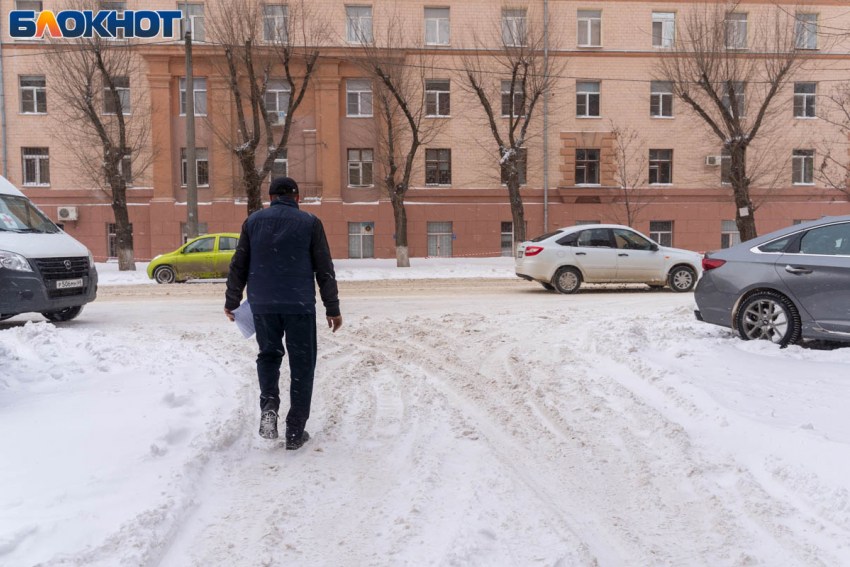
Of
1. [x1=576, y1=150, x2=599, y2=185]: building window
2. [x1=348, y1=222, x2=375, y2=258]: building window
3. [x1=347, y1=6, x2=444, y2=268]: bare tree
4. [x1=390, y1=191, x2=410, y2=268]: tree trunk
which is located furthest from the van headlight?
[x1=576, y1=150, x2=599, y2=185]: building window

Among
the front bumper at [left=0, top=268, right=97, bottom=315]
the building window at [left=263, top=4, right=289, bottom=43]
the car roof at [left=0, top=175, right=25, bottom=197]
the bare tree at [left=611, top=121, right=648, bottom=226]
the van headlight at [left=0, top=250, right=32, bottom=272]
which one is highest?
the building window at [left=263, top=4, right=289, bottom=43]

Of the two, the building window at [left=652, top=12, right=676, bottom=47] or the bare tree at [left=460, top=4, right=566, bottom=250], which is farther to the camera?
the building window at [left=652, top=12, right=676, bottom=47]

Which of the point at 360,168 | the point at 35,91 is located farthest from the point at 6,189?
the point at 35,91

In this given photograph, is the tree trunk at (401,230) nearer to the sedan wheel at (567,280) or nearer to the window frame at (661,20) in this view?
the sedan wheel at (567,280)

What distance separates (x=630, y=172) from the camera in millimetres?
32219

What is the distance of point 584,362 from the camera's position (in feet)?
24.9

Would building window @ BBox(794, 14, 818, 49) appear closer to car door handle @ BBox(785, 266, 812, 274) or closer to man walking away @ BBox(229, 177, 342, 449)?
car door handle @ BBox(785, 266, 812, 274)

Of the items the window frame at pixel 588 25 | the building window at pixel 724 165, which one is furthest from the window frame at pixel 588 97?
the building window at pixel 724 165

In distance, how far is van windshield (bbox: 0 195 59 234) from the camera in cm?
1031

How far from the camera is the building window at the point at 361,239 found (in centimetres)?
3148

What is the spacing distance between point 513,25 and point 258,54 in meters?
11.4

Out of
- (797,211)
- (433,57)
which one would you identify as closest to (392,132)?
(433,57)

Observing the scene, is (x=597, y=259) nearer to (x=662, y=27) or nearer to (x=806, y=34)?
(x=806, y=34)

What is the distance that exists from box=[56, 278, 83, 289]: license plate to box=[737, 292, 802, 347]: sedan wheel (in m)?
9.30
